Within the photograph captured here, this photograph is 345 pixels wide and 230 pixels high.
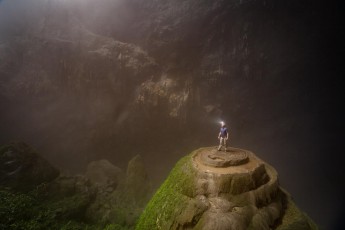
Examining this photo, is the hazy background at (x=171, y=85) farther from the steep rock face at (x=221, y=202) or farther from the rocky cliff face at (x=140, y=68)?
the steep rock face at (x=221, y=202)

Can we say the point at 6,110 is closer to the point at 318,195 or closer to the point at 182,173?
the point at 182,173

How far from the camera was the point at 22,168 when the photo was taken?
79.3ft

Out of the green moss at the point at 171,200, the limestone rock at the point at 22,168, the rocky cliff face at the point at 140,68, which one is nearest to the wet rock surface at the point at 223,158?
the green moss at the point at 171,200

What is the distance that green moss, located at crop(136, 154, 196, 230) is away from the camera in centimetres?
1364

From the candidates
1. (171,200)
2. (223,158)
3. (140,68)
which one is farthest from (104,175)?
(223,158)

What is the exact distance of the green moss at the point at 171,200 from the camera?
537 inches

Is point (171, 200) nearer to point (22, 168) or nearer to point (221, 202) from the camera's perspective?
point (221, 202)

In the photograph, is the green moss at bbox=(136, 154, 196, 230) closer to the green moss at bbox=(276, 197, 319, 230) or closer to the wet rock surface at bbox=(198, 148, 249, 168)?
the wet rock surface at bbox=(198, 148, 249, 168)

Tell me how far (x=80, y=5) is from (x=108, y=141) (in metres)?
27.8

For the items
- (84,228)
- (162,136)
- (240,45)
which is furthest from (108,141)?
(240,45)

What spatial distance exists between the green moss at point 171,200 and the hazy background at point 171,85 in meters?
27.9

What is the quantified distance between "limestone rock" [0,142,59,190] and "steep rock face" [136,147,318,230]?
50.3 feet

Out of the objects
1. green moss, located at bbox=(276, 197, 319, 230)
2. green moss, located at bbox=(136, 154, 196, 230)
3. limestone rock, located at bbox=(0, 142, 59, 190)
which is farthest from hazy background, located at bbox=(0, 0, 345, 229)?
green moss, located at bbox=(276, 197, 319, 230)

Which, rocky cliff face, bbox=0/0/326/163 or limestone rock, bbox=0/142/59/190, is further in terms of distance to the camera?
rocky cliff face, bbox=0/0/326/163
